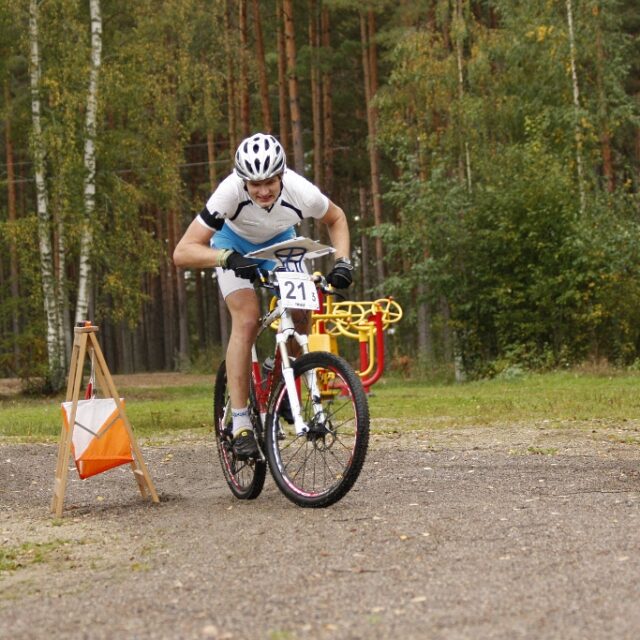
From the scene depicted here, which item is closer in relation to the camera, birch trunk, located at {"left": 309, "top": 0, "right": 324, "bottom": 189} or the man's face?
the man's face

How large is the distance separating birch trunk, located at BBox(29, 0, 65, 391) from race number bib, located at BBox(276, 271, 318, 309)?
21096 millimetres

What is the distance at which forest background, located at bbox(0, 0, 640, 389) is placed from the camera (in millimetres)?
25578

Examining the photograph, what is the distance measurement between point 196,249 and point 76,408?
1.30 metres

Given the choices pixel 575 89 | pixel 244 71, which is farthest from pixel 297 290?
pixel 244 71

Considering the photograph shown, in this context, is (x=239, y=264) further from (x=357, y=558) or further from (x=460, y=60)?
(x=460, y=60)

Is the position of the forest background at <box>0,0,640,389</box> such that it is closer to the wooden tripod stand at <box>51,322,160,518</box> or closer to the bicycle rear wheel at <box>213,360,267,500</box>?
the bicycle rear wheel at <box>213,360,267,500</box>

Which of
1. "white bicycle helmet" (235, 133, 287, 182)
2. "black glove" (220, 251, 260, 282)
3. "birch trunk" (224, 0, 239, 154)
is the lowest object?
"black glove" (220, 251, 260, 282)

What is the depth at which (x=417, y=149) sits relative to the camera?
3606cm

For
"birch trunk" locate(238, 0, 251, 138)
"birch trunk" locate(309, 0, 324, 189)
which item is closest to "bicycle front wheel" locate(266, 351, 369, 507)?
"birch trunk" locate(238, 0, 251, 138)

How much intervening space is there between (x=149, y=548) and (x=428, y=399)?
12.5 metres

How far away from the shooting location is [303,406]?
21.3 feet

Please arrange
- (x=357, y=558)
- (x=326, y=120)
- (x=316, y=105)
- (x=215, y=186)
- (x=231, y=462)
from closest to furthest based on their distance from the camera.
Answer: (x=357, y=558)
(x=231, y=462)
(x=316, y=105)
(x=326, y=120)
(x=215, y=186)

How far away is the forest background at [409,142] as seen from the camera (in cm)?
2558

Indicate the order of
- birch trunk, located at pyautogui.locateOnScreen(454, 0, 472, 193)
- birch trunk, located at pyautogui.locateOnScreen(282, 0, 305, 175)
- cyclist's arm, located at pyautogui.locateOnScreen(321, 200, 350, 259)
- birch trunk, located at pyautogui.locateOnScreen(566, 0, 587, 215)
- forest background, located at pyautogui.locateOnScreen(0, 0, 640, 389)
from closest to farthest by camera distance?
1. cyclist's arm, located at pyautogui.locateOnScreen(321, 200, 350, 259)
2. forest background, located at pyautogui.locateOnScreen(0, 0, 640, 389)
3. birch trunk, located at pyautogui.locateOnScreen(566, 0, 587, 215)
4. birch trunk, located at pyautogui.locateOnScreen(454, 0, 472, 193)
5. birch trunk, located at pyautogui.locateOnScreen(282, 0, 305, 175)
